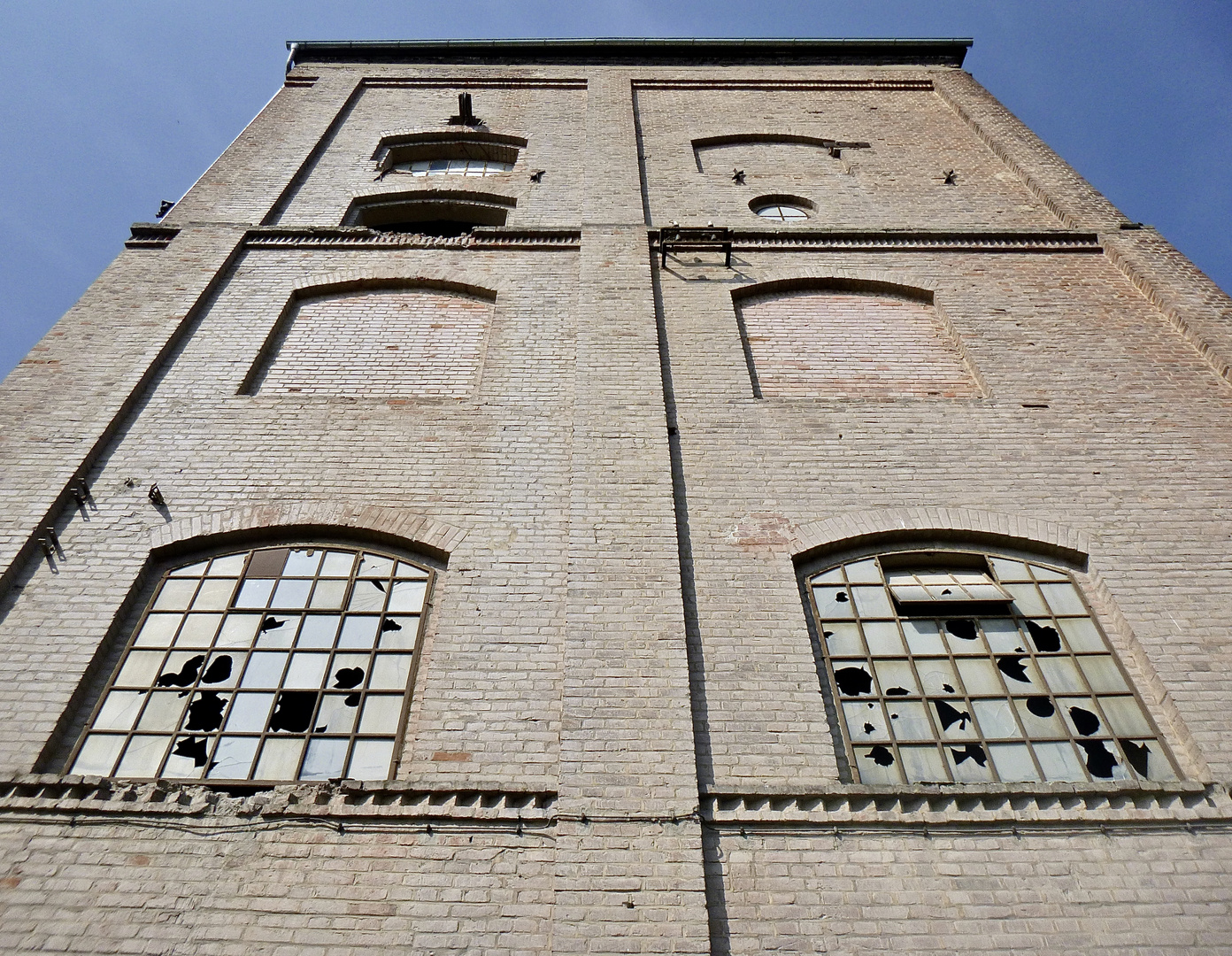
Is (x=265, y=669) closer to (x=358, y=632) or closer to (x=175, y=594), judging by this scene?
(x=358, y=632)

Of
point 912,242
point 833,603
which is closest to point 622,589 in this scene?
point 833,603

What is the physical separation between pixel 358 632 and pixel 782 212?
7.43 m

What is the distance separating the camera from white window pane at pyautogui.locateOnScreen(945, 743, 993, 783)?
4426mm

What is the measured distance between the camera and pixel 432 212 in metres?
10.6

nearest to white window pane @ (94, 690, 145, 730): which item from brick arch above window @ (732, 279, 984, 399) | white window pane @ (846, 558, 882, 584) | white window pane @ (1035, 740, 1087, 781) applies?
white window pane @ (846, 558, 882, 584)

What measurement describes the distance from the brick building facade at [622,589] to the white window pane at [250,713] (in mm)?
30

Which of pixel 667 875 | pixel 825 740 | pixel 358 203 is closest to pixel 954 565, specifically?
pixel 825 740

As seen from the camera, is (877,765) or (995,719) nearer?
(877,765)

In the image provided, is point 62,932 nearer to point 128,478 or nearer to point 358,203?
point 128,478

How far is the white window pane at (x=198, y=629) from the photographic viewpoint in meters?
5.03

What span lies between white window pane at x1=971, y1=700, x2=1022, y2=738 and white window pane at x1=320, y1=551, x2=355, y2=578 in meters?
3.83

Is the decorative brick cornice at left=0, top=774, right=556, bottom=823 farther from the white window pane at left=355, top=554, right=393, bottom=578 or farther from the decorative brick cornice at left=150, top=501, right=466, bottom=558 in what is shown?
the decorative brick cornice at left=150, top=501, right=466, bottom=558

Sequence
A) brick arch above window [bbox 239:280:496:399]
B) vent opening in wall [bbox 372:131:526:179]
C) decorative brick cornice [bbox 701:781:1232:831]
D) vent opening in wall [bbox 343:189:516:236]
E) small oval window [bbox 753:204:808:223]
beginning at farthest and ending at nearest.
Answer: vent opening in wall [bbox 372:131:526:179]
vent opening in wall [bbox 343:189:516:236]
small oval window [bbox 753:204:808:223]
brick arch above window [bbox 239:280:496:399]
decorative brick cornice [bbox 701:781:1232:831]

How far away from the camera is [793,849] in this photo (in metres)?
3.98
